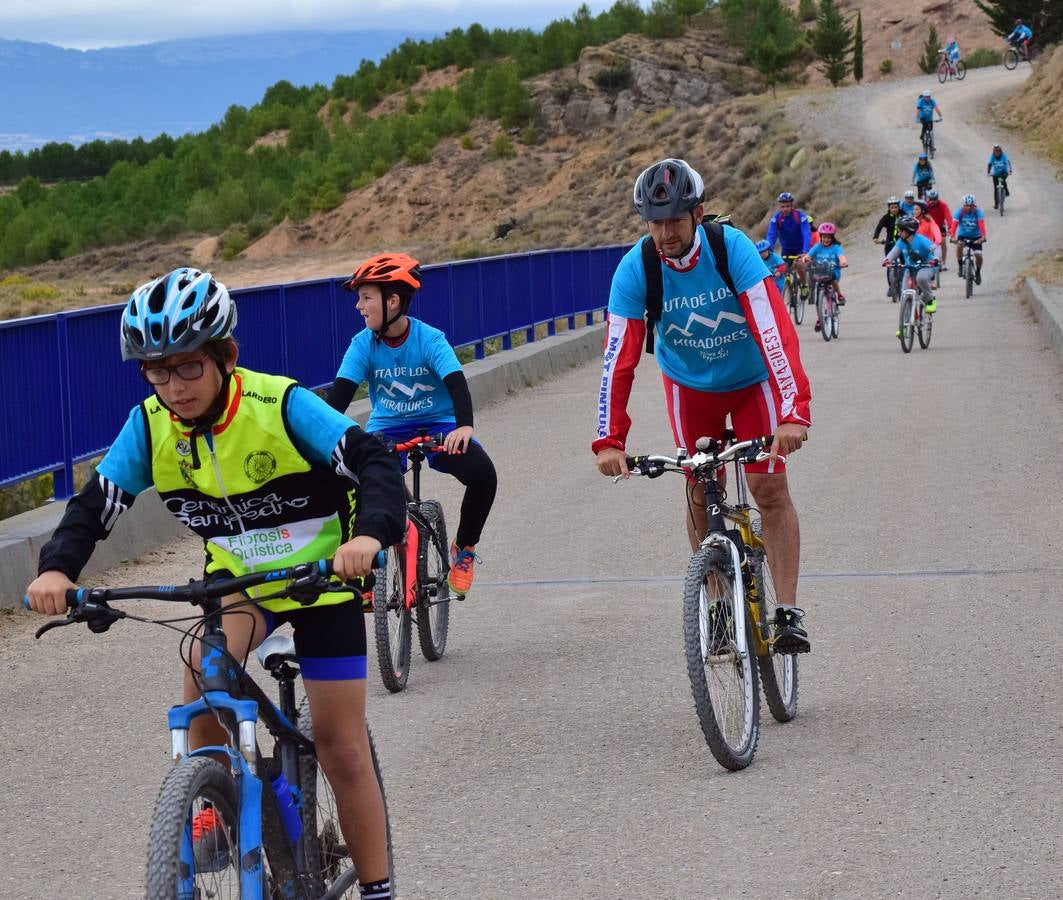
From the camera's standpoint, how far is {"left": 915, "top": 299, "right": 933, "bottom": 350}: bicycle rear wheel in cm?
2206

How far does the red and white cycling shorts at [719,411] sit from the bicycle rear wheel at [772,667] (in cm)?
48

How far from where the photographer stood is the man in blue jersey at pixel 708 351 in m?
5.97

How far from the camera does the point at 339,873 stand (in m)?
4.13

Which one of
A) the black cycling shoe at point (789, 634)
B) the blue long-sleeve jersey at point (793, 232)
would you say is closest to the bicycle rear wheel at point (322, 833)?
the black cycling shoe at point (789, 634)

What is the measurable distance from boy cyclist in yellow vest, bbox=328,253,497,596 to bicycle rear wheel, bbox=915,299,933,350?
15236 millimetres

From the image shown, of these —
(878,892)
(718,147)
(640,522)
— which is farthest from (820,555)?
(718,147)

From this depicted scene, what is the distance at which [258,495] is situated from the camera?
3957 mm

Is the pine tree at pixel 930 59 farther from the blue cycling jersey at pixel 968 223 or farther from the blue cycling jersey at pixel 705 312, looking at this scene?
the blue cycling jersey at pixel 705 312

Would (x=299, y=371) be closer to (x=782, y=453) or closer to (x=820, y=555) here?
(x=820, y=555)

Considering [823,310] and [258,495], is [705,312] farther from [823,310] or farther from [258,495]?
[823,310]

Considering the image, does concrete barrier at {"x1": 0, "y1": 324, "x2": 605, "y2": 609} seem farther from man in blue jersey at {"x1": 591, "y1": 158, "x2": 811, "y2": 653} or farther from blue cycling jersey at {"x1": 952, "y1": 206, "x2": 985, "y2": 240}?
blue cycling jersey at {"x1": 952, "y1": 206, "x2": 985, "y2": 240}

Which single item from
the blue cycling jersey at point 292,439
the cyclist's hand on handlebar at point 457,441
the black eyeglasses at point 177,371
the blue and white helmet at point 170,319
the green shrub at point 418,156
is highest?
the green shrub at point 418,156

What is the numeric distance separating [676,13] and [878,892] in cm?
11184

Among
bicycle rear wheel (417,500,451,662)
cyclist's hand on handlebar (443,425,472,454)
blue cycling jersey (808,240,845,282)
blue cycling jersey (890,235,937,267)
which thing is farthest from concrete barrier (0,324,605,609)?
blue cycling jersey (808,240,845,282)
